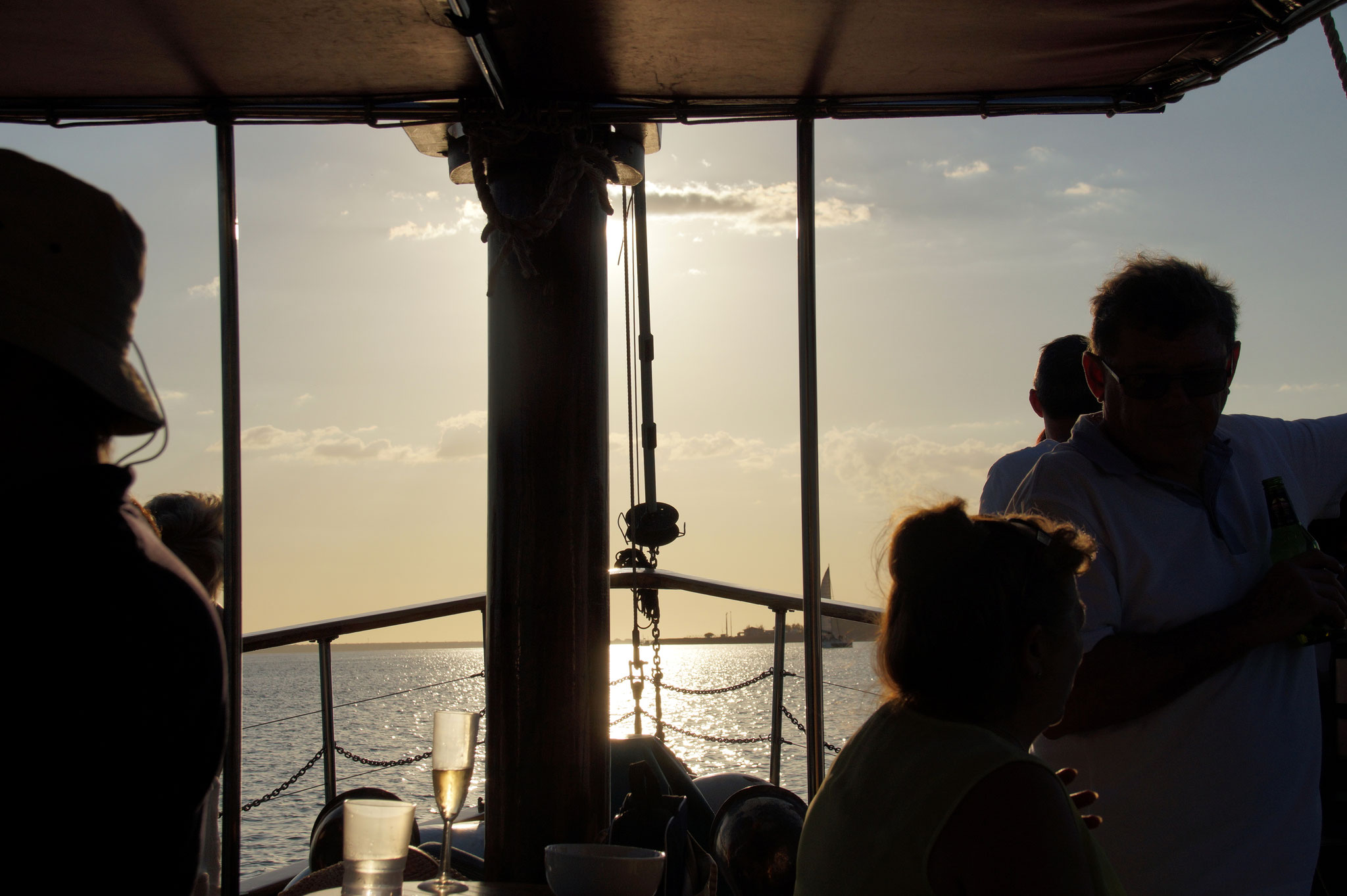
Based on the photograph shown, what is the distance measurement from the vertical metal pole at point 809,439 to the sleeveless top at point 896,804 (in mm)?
745

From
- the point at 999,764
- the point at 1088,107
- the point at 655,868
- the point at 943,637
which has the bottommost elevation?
the point at 655,868

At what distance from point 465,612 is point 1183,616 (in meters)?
2.09

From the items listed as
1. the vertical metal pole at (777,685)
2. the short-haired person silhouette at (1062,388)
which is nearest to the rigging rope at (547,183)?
the short-haired person silhouette at (1062,388)

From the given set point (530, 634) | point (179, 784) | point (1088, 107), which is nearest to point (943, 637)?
point (179, 784)

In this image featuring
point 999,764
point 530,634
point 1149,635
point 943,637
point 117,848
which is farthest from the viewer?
point 530,634

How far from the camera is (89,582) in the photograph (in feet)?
2.69

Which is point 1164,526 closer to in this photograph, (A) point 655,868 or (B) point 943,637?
(B) point 943,637

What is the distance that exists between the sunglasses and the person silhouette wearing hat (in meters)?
1.37

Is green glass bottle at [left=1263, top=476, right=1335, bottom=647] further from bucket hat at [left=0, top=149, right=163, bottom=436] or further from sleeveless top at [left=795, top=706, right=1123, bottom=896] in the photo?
bucket hat at [left=0, top=149, right=163, bottom=436]

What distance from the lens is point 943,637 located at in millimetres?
1146

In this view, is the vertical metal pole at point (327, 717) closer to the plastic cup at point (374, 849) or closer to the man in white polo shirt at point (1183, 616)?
the plastic cup at point (374, 849)

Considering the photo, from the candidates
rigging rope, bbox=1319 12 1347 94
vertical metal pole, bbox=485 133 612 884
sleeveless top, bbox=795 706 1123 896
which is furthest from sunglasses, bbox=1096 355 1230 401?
vertical metal pole, bbox=485 133 612 884

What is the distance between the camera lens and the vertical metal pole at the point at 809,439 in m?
1.94

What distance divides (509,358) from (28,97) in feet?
3.44
